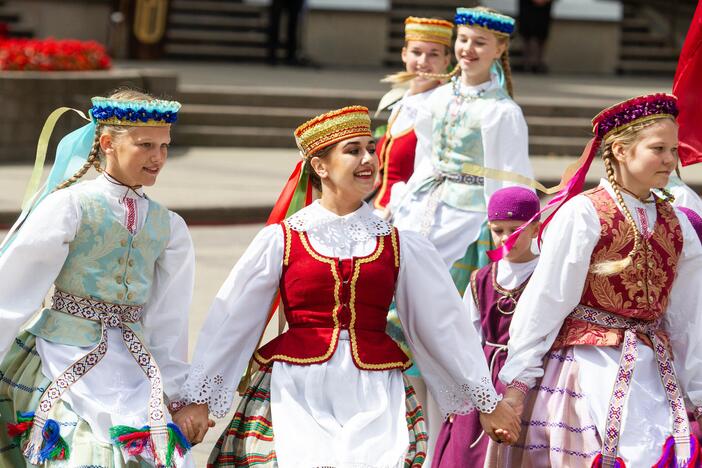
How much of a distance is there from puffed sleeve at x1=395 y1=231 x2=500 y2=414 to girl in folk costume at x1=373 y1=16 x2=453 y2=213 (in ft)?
9.36

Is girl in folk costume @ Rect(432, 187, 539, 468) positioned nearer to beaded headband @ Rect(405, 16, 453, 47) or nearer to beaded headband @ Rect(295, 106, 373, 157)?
beaded headband @ Rect(295, 106, 373, 157)

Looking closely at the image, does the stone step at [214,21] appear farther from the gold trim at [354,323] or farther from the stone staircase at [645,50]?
the gold trim at [354,323]

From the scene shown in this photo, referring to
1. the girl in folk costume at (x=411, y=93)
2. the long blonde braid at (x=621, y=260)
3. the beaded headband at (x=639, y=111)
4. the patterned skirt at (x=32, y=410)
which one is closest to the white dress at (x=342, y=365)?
the patterned skirt at (x=32, y=410)

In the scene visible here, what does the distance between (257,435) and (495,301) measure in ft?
5.04

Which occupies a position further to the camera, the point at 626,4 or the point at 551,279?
the point at 626,4

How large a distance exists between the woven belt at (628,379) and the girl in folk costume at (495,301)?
0.76 metres

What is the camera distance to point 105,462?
187 inches

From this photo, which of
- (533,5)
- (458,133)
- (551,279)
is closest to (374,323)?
(551,279)

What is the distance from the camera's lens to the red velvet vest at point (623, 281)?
5.14m

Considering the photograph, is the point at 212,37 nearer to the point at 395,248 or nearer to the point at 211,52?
the point at 211,52

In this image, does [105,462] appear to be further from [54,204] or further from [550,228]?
[550,228]

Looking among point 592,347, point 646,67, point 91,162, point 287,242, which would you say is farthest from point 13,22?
point 592,347

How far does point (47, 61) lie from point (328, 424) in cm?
1182

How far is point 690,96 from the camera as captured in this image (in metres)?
6.07
